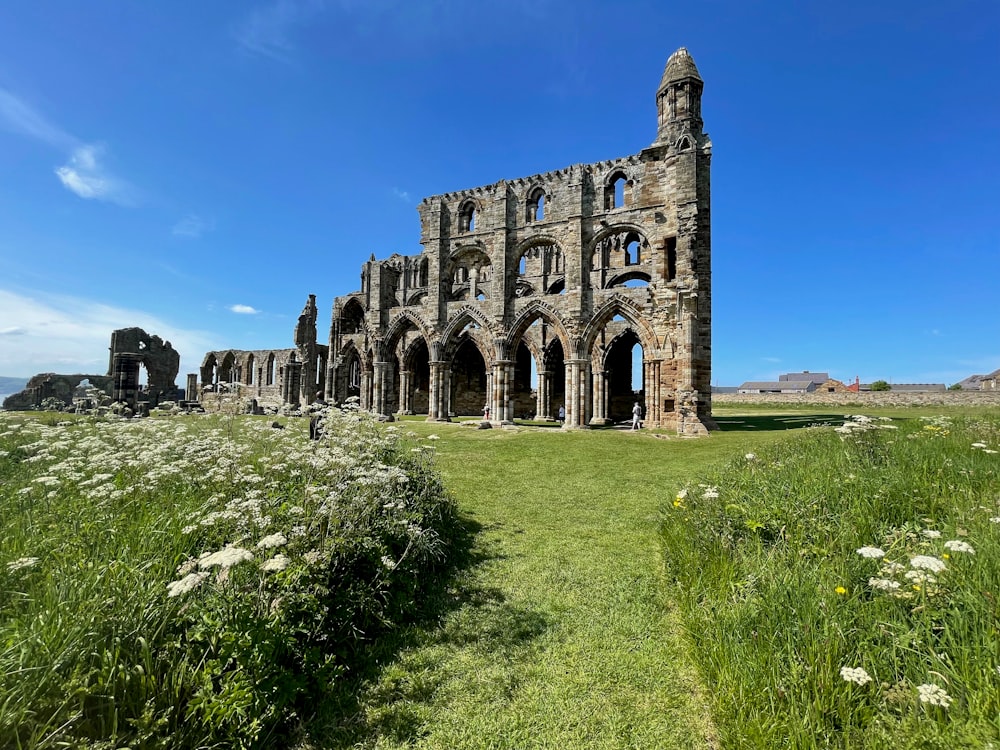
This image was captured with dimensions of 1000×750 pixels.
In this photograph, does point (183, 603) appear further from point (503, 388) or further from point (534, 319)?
point (534, 319)

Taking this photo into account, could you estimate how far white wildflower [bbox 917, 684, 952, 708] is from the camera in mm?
1875

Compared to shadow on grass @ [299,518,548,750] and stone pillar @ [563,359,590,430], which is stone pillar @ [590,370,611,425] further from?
shadow on grass @ [299,518,548,750]

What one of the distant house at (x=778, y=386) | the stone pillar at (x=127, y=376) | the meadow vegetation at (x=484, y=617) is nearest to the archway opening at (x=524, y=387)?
the stone pillar at (x=127, y=376)

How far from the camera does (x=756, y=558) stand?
3.71 meters

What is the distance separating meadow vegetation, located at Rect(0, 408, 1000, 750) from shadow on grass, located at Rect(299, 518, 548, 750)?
0.06 ft

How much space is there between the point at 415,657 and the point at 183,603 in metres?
1.72

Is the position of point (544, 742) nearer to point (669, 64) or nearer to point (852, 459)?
point (852, 459)

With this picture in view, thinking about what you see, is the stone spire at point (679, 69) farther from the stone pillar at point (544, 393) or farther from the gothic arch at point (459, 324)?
the stone pillar at point (544, 393)

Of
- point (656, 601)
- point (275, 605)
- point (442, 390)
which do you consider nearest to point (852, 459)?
point (656, 601)

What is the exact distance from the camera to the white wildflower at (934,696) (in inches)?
73.8

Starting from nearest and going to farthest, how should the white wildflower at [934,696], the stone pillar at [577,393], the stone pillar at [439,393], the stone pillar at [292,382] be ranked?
the white wildflower at [934,696], the stone pillar at [577,393], the stone pillar at [439,393], the stone pillar at [292,382]

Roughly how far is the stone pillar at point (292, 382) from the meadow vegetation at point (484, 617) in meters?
30.5

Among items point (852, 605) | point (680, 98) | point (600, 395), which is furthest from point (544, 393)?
point (852, 605)

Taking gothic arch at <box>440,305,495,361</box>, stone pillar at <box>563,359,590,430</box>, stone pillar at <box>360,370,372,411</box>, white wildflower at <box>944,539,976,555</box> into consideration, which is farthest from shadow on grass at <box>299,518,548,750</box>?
stone pillar at <box>360,370,372,411</box>
